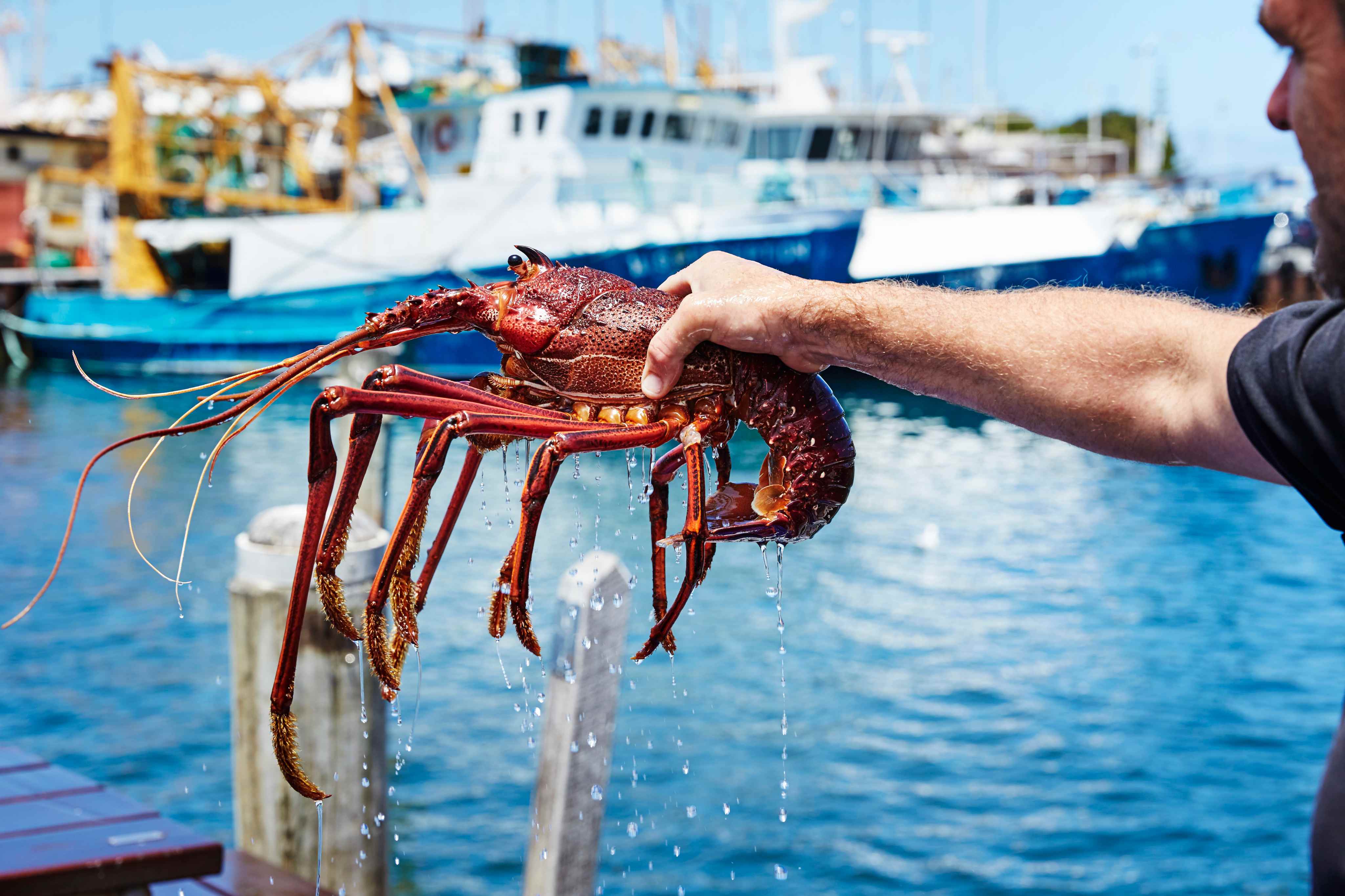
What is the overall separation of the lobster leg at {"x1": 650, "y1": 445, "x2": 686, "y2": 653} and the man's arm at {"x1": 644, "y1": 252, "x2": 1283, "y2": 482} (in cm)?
17

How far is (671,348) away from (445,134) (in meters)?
22.8

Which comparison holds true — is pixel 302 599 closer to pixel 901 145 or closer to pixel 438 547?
pixel 438 547

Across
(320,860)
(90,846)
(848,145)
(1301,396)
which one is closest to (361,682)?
(320,860)

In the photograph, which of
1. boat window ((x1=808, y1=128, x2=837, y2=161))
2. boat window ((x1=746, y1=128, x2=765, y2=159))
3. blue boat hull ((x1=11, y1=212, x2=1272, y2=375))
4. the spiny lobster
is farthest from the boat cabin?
the spiny lobster

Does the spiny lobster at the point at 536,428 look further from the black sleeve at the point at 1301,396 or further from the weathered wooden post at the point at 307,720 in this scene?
the weathered wooden post at the point at 307,720

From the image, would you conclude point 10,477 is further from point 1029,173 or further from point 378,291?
point 1029,173

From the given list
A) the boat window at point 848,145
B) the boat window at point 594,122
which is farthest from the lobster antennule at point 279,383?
the boat window at point 848,145

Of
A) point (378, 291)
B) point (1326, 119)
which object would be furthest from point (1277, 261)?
point (1326, 119)

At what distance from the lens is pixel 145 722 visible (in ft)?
26.8

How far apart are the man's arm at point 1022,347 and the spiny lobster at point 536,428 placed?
0.12m

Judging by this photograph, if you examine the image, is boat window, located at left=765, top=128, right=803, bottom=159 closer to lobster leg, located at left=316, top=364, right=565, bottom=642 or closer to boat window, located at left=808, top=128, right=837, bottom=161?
boat window, located at left=808, top=128, right=837, bottom=161

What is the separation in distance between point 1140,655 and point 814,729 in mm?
3529

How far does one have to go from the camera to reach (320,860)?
3260mm

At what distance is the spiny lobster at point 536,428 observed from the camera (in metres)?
1.90
